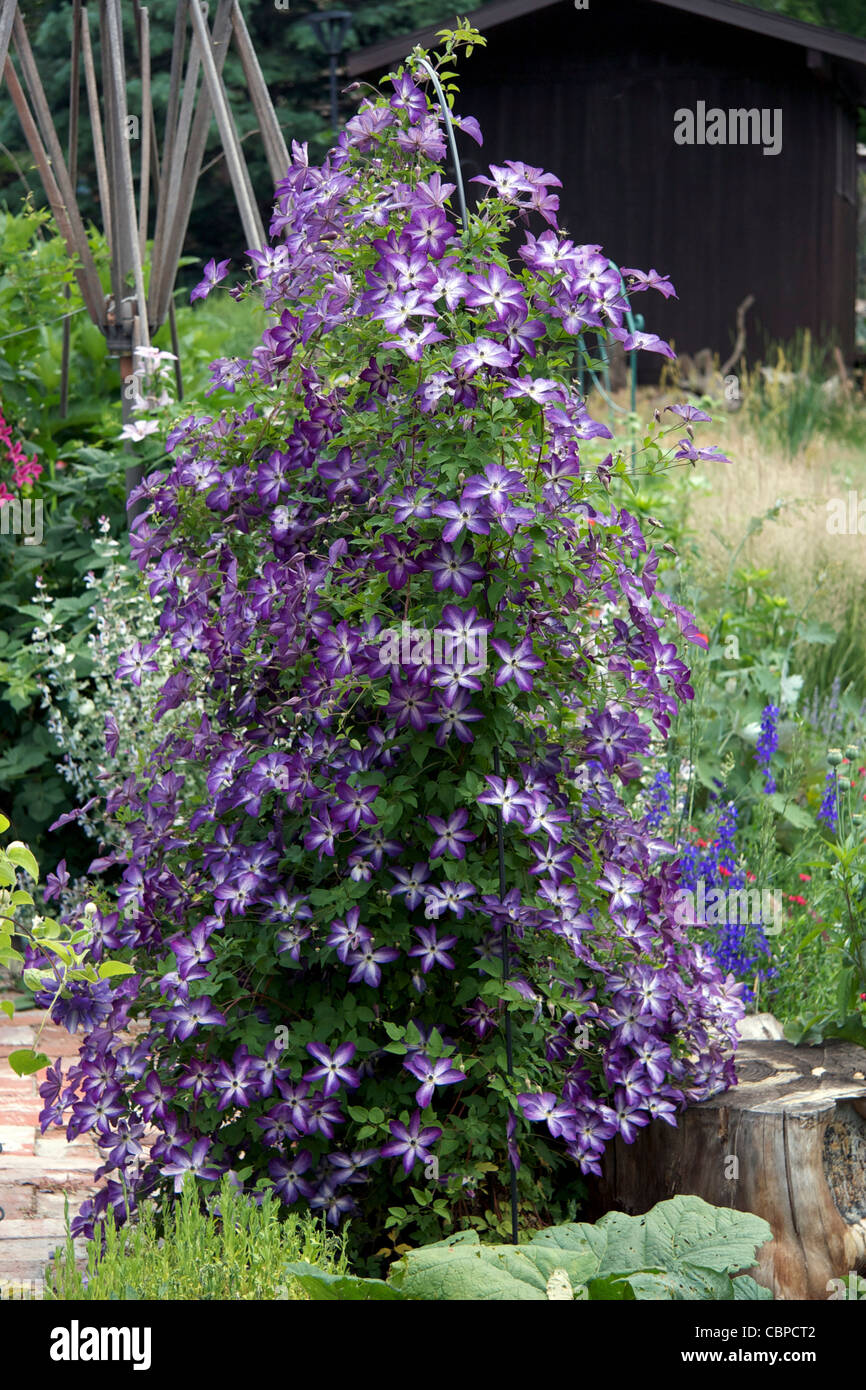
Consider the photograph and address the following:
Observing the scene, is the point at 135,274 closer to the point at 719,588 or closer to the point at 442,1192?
the point at 719,588

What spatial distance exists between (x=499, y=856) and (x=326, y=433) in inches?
30.2

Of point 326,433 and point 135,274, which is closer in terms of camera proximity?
point 326,433

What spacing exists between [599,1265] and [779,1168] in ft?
1.80

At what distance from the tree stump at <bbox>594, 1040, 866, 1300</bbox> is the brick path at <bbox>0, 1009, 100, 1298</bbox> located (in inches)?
41.4

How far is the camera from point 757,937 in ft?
12.0

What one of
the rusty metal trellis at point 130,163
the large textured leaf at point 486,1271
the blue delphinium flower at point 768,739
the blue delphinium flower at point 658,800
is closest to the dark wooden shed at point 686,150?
the rusty metal trellis at point 130,163

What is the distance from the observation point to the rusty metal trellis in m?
4.45

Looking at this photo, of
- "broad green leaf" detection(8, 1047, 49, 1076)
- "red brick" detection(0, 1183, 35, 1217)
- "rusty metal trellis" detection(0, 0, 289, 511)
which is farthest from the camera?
"rusty metal trellis" detection(0, 0, 289, 511)

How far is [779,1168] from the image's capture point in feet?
8.41

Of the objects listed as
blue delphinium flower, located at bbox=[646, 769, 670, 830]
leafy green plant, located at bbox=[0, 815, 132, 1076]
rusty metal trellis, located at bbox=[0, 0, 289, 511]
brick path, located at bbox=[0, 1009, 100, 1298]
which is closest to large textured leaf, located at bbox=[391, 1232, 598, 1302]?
leafy green plant, located at bbox=[0, 815, 132, 1076]

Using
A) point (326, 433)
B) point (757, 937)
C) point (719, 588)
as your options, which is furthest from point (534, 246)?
point (719, 588)

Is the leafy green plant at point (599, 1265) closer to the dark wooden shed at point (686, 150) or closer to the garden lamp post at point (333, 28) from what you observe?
the garden lamp post at point (333, 28)

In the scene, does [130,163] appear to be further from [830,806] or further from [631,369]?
[631,369]

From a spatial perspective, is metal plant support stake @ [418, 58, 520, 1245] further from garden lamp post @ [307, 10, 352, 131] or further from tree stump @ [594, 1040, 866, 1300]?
garden lamp post @ [307, 10, 352, 131]
